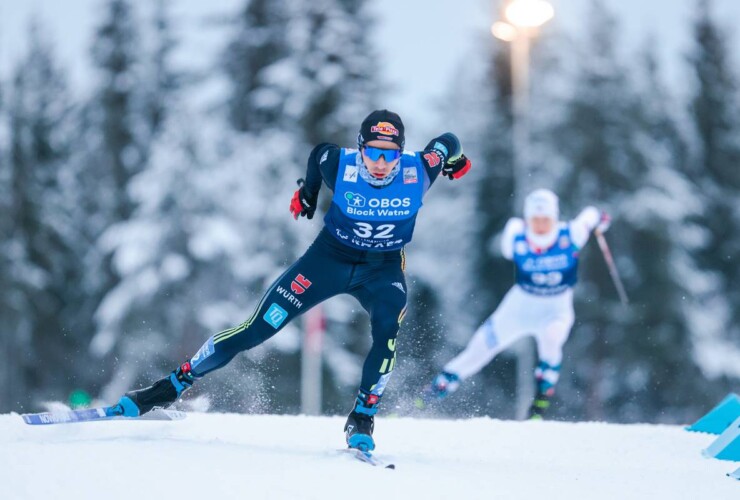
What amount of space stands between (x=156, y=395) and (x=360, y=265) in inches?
53.7

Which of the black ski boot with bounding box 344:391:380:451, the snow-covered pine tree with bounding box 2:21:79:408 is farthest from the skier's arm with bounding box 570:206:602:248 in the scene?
the snow-covered pine tree with bounding box 2:21:79:408

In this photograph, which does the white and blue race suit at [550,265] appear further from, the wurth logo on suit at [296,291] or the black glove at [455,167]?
the wurth logo on suit at [296,291]

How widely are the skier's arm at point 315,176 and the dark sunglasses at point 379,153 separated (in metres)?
0.27

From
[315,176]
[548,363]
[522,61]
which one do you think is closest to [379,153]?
[315,176]

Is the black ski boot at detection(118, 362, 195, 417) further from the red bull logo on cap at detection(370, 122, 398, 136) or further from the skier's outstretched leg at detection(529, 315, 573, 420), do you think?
the skier's outstretched leg at detection(529, 315, 573, 420)

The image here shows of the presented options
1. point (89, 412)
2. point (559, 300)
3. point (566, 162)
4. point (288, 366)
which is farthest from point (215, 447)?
point (566, 162)

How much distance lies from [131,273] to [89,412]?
1603 centimetres

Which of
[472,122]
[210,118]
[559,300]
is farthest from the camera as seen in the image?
[472,122]

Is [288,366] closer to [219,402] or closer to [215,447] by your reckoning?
[219,402]

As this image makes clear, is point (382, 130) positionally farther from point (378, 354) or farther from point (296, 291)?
point (378, 354)

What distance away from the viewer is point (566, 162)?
2475 centimetres

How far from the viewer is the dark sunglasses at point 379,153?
4812mm

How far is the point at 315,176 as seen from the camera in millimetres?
5188

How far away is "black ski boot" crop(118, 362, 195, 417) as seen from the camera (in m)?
4.89
